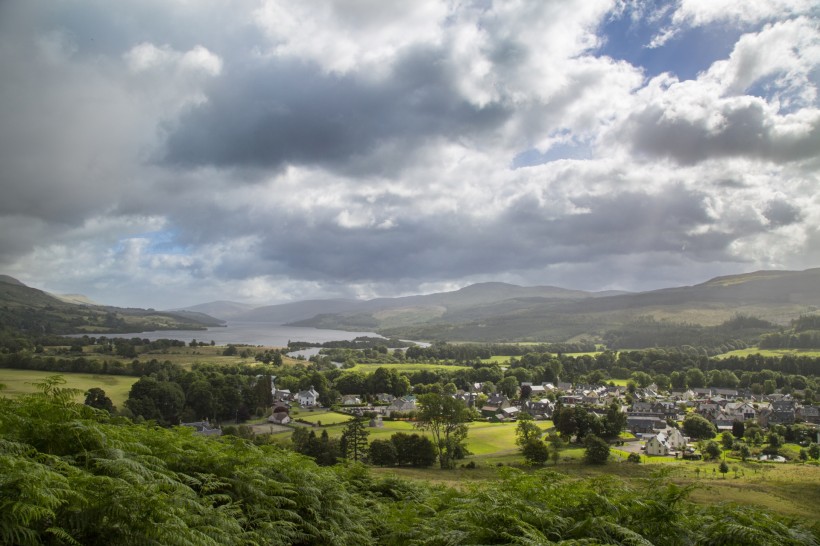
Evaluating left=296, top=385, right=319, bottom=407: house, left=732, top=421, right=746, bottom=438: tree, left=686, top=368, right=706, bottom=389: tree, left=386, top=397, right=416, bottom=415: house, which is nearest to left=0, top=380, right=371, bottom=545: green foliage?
left=386, top=397, right=416, bottom=415: house

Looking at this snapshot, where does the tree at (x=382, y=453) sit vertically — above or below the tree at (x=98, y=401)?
below

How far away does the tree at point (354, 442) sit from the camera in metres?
38.8

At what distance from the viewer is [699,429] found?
6347 centimetres

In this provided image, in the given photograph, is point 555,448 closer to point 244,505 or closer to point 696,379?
point 244,505

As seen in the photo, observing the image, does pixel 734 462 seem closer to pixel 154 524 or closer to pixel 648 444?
pixel 648 444

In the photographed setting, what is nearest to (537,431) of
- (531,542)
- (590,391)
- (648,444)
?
(648,444)

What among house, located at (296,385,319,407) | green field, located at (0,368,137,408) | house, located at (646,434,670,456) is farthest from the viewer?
house, located at (296,385,319,407)

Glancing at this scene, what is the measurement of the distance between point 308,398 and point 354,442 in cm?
3607

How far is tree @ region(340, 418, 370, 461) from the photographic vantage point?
38.8 metres

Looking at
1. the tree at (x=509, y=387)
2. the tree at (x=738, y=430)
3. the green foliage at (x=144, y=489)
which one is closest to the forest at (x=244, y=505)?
the green foliage at (x=144, y=489)

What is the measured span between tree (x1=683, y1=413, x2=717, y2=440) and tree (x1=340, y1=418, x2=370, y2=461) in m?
49.2

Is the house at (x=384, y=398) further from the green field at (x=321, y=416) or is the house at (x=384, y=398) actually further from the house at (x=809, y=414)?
the house at (x=809, y=414)

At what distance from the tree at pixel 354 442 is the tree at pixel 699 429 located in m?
49.2

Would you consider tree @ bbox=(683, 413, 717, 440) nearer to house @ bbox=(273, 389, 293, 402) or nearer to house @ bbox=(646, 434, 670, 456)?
house @ bbox=(646, 434, 670, 456)
